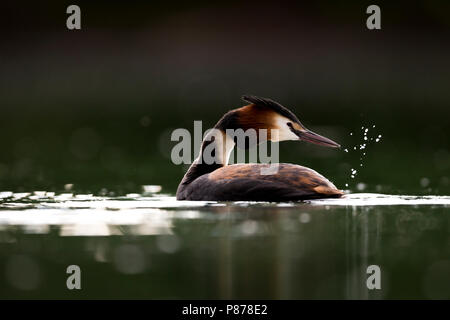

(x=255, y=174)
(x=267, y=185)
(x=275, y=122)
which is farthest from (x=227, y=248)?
(x=275, y=122)

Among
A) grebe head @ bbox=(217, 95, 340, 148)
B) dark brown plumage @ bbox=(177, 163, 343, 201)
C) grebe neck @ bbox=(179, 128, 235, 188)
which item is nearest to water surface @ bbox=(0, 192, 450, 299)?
dark brown plumage @ bbox=(177, 163, 343, 201)

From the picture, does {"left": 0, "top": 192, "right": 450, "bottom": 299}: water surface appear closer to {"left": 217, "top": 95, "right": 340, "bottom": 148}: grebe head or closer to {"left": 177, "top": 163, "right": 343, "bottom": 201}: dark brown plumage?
{"left": 177, "top": 163, "right": 343, "bottom": 201}: dark brown plumage

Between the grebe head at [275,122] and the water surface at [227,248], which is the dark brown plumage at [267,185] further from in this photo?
the grebe head at [275,122]

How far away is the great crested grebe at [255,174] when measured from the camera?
9430 millimetres

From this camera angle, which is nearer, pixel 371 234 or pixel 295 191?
pixel 371 234

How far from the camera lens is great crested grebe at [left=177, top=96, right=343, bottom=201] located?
9430 millimetres

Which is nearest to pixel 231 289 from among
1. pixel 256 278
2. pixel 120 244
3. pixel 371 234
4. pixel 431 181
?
pixel 256 278

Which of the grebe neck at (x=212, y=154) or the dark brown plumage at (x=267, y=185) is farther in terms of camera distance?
the grebe neck at (x=212, y=154)

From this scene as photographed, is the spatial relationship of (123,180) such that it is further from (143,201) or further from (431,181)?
(431,181)

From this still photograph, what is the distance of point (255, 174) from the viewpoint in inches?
377

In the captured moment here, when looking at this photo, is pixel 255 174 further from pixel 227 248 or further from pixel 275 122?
pixel 227 248

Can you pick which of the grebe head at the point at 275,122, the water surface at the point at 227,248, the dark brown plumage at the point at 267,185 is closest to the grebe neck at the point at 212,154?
the grebe head at the point at 275,122

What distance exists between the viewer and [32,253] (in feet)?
23.2

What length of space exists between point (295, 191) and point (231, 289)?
346 cm
